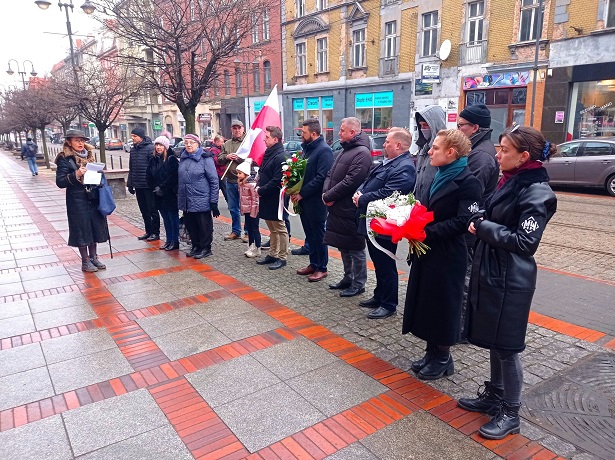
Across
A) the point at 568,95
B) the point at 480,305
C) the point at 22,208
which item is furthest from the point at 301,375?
the point at 568,95

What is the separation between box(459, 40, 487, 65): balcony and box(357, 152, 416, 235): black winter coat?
19.9m

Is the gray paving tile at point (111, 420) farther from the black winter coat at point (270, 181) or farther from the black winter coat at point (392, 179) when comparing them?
the black winter coat at point (270, 181)

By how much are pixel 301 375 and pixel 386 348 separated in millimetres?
905

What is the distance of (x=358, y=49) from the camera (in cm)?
2891

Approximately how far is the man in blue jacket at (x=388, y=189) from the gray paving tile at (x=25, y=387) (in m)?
3.05

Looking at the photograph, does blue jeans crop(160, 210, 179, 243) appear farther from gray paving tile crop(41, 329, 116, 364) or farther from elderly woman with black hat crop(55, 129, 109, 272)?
gray paving tile crop(41, 329, 116, 364)

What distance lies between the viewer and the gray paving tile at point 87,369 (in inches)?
152

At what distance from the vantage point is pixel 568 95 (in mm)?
19406

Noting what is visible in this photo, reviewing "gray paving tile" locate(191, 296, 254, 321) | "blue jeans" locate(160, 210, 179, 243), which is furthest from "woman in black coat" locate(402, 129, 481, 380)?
"blue jeans" locate(160, 210, 179, 243)

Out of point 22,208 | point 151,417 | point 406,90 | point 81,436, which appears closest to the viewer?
point 81,436

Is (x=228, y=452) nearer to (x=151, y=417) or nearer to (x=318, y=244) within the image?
(x=151, y=417)

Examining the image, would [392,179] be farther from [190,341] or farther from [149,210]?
[149,210]

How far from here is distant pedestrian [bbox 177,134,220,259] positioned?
7.22 metres

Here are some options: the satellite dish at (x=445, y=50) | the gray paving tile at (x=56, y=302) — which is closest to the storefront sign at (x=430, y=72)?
the satellite dish at (x=445, y=50)
